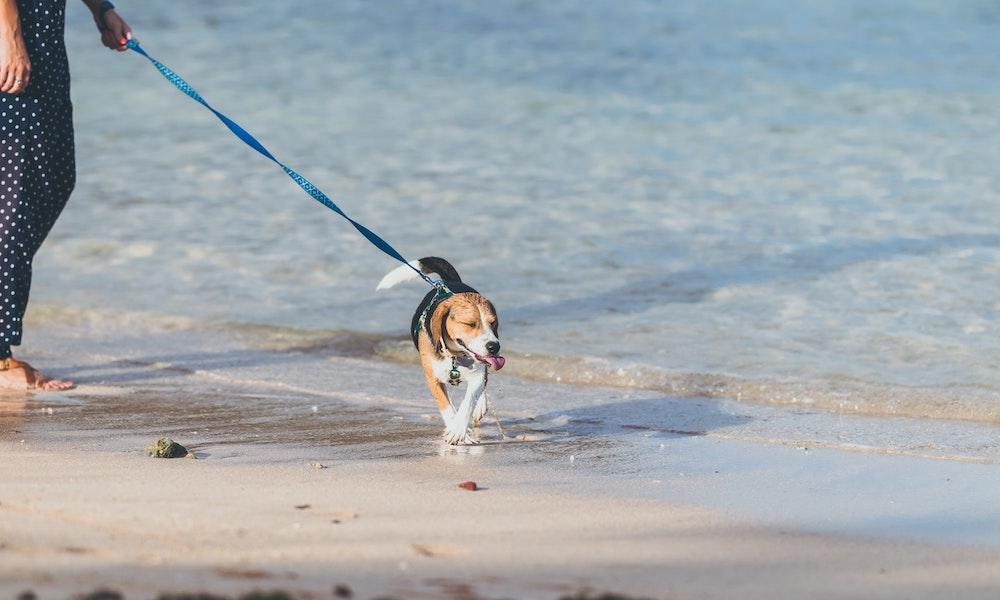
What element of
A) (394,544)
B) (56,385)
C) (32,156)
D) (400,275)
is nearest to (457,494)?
(394,544)

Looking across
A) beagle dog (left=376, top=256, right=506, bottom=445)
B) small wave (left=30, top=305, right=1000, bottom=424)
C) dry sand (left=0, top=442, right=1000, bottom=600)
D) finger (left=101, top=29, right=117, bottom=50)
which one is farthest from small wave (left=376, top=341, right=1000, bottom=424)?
finger (left=101, top=29, right=117, bottom=50)

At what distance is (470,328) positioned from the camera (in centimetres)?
489

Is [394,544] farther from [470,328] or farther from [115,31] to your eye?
[115,31]

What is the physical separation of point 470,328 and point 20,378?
210 centimetres

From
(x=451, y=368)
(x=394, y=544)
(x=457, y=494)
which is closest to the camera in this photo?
(x=394, y=544)

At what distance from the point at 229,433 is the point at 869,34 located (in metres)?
17.0

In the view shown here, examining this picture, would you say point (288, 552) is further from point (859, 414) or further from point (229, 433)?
point (859, 414)

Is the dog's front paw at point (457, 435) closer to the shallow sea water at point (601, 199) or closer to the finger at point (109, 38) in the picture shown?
the shallow sea water at point (601, 199)

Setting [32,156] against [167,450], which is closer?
[167,450]

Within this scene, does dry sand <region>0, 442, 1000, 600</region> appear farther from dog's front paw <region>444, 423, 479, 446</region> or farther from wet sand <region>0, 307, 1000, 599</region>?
dog's front paw <region>444, 423, 479, 446</region>

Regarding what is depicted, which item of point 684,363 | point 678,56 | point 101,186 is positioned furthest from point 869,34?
point 684,363

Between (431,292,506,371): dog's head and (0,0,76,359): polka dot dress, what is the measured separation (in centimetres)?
184

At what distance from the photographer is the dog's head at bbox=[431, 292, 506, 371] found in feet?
15.9

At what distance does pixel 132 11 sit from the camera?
78.4 ft
